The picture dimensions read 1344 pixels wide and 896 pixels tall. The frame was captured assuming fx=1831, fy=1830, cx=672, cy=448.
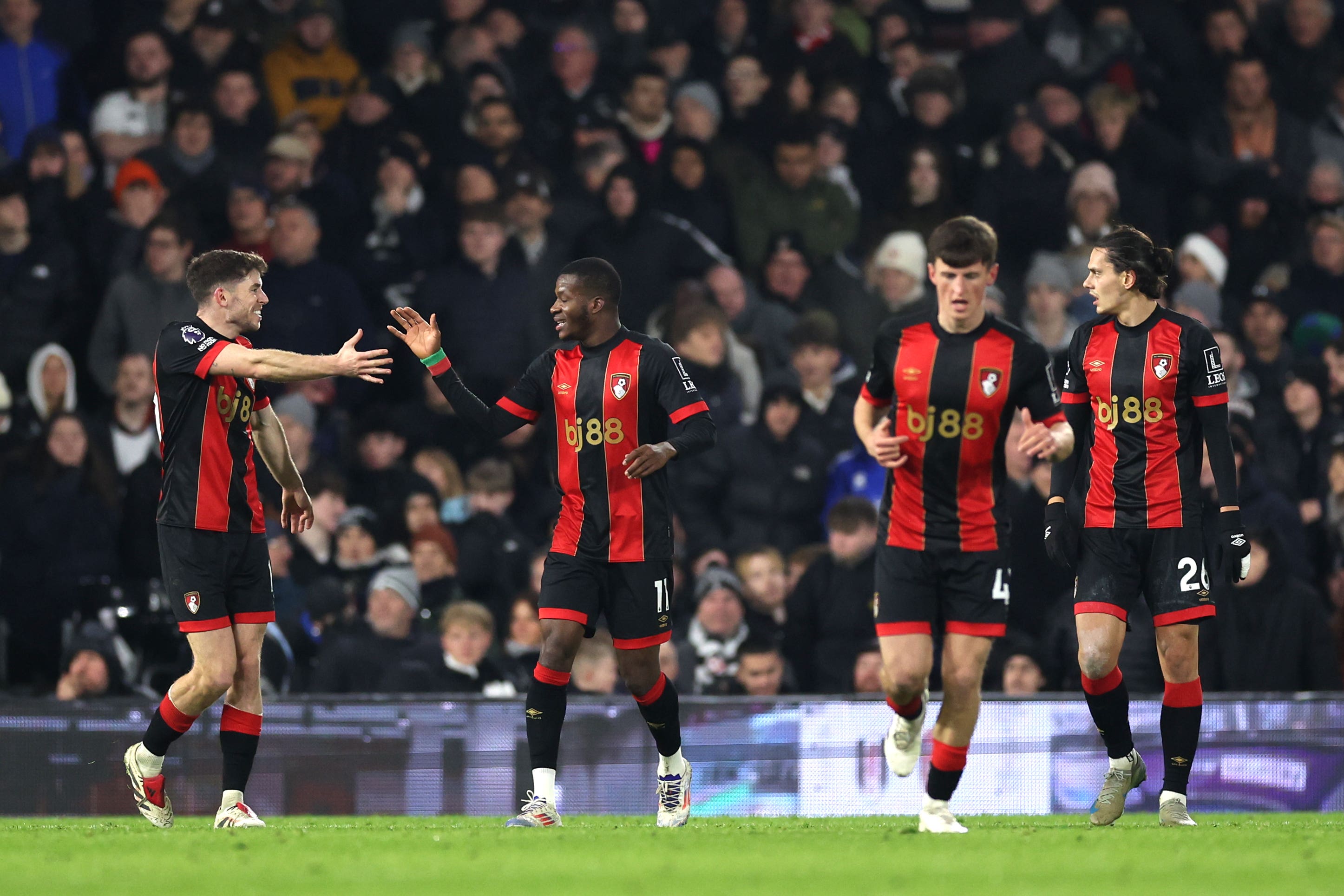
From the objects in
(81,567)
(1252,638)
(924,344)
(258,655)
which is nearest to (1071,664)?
(1252,638)

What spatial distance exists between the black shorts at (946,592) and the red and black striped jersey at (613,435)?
107 centimetres

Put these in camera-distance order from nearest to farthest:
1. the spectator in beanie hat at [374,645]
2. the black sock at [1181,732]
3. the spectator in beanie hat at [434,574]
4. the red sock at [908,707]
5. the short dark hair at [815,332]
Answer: the red sock at [908,707] → the black sock at [1181,732] → the spectator in beanie hat at [374,645] → the spectator in beanie hat at [434,574] → the short dark hair at [815,332]

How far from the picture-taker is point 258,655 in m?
7.41

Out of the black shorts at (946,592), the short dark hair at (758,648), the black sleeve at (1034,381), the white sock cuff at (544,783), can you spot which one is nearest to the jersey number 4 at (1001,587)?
the black shorts at (946,592)

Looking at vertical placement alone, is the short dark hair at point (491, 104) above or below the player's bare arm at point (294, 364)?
above

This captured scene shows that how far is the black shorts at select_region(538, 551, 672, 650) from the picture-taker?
24.3 feet

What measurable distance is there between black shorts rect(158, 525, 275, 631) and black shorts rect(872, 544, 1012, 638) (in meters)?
2.52

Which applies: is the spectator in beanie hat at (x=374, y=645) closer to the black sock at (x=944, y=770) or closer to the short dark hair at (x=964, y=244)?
the black sock at (x=944, y=770)

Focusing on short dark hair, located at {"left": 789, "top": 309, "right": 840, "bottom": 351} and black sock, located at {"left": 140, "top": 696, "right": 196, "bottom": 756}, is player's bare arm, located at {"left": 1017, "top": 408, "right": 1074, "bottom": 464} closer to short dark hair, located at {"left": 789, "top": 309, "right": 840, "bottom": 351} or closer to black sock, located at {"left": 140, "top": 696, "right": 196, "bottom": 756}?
black sock, located at {"left": 140, "top": 696, "right": 196, "bottom": 756}

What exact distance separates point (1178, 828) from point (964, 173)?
7.79m

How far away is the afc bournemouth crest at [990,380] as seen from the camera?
271 inches

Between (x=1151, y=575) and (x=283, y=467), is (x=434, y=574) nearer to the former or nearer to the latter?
(x=283, y=467)

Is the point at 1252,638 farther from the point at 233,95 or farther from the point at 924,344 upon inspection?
the point at 233,95

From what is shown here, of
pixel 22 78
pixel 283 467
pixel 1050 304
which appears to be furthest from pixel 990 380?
pixel 22 78
